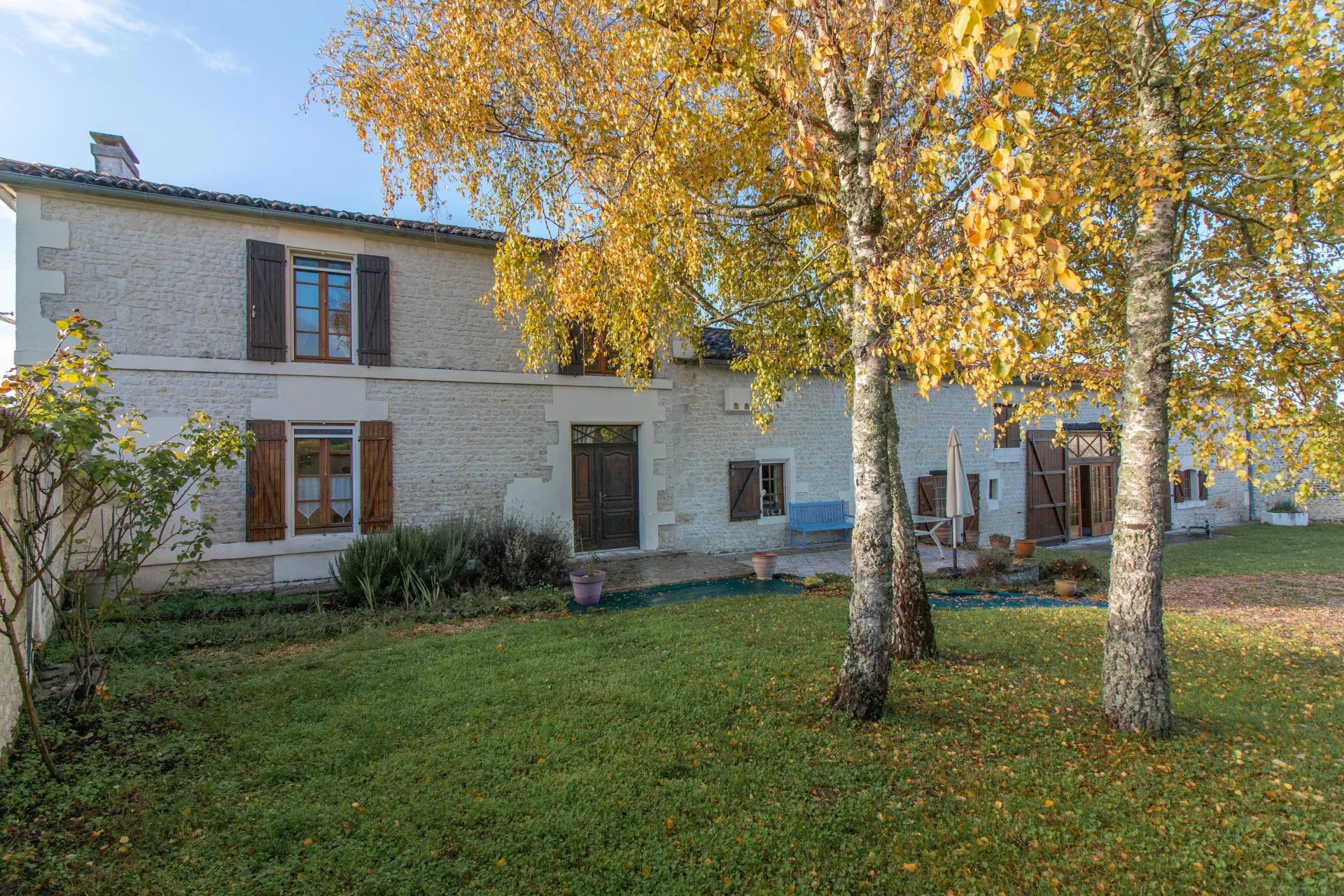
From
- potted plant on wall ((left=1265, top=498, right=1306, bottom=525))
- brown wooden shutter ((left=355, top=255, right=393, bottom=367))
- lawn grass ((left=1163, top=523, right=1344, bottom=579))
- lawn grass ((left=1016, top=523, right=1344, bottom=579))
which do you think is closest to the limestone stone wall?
brown wooden shutter ((left=355, top=255, right=393, bottom=367))

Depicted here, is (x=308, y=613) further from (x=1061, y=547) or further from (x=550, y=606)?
(x=1061, y=547)

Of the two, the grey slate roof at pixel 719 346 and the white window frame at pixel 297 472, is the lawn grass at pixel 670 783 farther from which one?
the grey slate roof at pixel 719 346

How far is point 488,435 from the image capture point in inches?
373

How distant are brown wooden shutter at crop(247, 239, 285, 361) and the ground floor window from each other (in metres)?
1.04

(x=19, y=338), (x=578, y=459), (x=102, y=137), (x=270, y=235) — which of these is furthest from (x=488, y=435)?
(x=102, y=137)

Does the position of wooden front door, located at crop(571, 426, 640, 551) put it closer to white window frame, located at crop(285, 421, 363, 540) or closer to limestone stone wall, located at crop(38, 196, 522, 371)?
limestone stone wall, located at crop(38, 196, 522, 371)

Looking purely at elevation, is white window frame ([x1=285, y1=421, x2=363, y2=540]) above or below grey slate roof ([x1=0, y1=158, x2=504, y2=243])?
below

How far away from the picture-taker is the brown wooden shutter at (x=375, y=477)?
861cm

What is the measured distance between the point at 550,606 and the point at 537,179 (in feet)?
15.4

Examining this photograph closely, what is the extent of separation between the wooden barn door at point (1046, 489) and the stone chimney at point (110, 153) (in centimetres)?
1702

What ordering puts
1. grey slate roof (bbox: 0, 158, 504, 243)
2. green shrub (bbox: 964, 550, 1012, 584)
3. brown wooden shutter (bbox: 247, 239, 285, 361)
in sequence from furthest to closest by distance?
1. green shrub (bbox: 964, 550, 1012, 584)
2. brown wooden shutter (bbox: 247, 239, 285, 361)
3. grey slate roof (bbox: 0, 158, 504, 243)

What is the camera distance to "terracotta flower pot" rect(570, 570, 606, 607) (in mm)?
7645

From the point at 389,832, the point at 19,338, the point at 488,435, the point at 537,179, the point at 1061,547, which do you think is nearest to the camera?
the point at 389,832

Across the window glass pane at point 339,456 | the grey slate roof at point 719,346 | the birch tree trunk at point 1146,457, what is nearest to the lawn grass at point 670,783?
the birch tree trunk at point 1146,457
